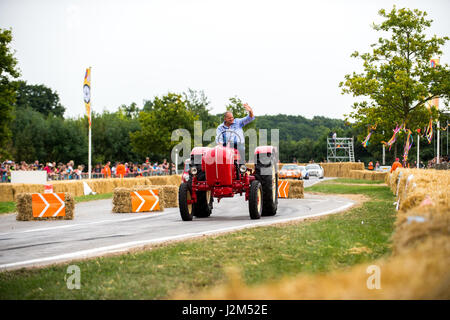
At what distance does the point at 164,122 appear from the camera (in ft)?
141

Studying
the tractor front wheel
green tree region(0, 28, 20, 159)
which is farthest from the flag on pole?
the tractor front wheel

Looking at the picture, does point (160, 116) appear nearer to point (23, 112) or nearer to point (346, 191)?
point (346, 191)

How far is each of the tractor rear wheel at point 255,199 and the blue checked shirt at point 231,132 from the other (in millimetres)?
1121

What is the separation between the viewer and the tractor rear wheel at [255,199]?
429 inches

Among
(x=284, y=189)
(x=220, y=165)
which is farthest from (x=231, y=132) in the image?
(x=284, y=189)

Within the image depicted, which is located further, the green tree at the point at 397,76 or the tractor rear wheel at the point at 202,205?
the green tree at the point at 397,76

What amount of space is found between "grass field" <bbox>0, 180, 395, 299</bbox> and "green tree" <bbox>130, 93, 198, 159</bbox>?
117 feet

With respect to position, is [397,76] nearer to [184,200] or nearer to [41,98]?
[184,200]

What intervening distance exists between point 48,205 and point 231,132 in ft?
17.8

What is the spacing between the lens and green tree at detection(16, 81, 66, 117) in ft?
255

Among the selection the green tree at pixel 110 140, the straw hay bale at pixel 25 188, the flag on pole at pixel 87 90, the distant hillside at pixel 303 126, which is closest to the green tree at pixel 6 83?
the flag on pole at pixel 87 90

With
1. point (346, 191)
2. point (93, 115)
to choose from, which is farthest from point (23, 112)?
point (346, 191)

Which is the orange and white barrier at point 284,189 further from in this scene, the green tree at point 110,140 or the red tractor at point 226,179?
the green tree at point 110,140
